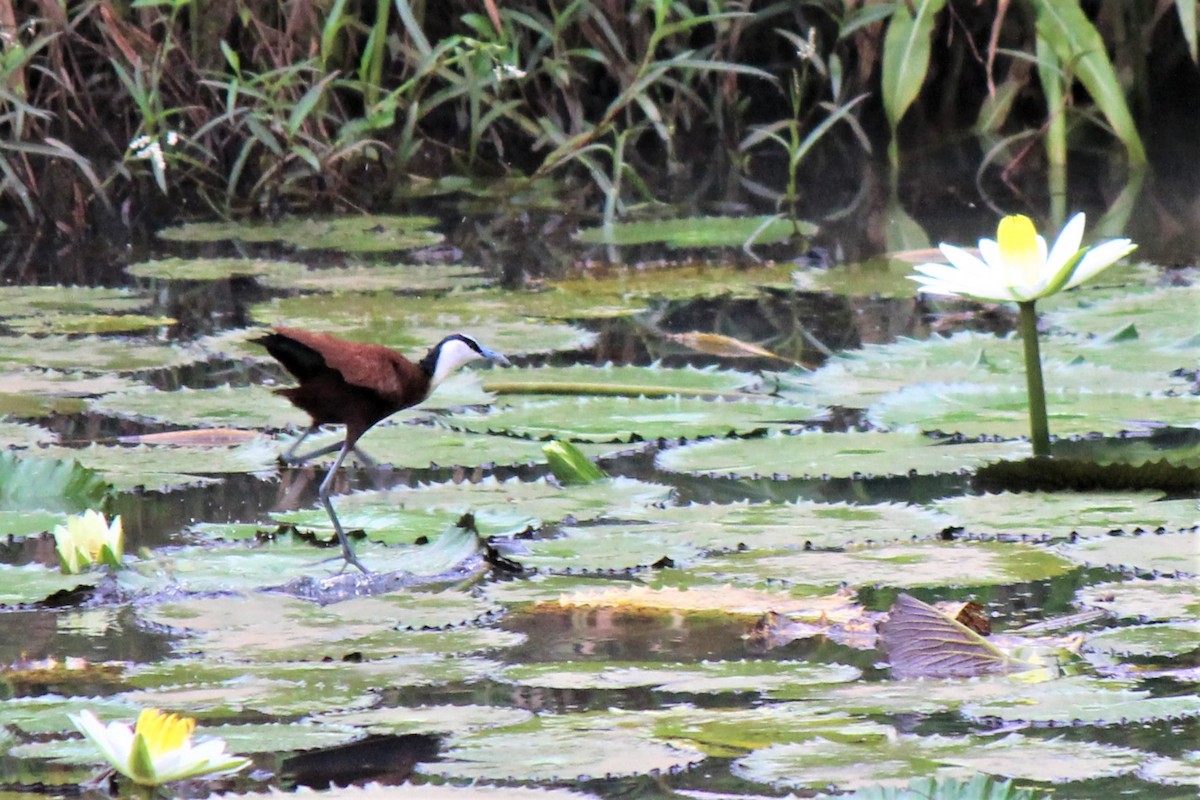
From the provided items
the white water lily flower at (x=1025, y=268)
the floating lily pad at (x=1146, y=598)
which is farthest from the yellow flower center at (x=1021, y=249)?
the floating lily pad at (x=1146, y=598)

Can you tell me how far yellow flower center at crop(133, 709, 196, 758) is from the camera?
3.65ft

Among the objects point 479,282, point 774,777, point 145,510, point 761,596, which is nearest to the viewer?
point 774,777

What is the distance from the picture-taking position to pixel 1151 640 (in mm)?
1620

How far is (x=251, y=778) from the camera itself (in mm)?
1359

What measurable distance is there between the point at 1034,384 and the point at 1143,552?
1.35 ft

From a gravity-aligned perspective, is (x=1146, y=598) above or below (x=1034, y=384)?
below

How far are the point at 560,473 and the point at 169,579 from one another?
572 mm

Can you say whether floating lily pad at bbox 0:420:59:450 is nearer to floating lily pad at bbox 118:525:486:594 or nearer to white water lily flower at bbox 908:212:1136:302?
floating lily pad at bbox 118:525:486:594

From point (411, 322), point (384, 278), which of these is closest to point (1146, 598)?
point (411, 322)

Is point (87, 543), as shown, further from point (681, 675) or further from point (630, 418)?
point (630, 418)

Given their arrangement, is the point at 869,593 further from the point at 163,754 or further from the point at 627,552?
the point at 163,754

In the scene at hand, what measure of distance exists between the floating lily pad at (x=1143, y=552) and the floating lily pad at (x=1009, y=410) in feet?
1.63

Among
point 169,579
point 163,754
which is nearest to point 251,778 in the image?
point 163,754

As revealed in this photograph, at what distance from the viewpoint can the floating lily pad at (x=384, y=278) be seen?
3773 millimetres
